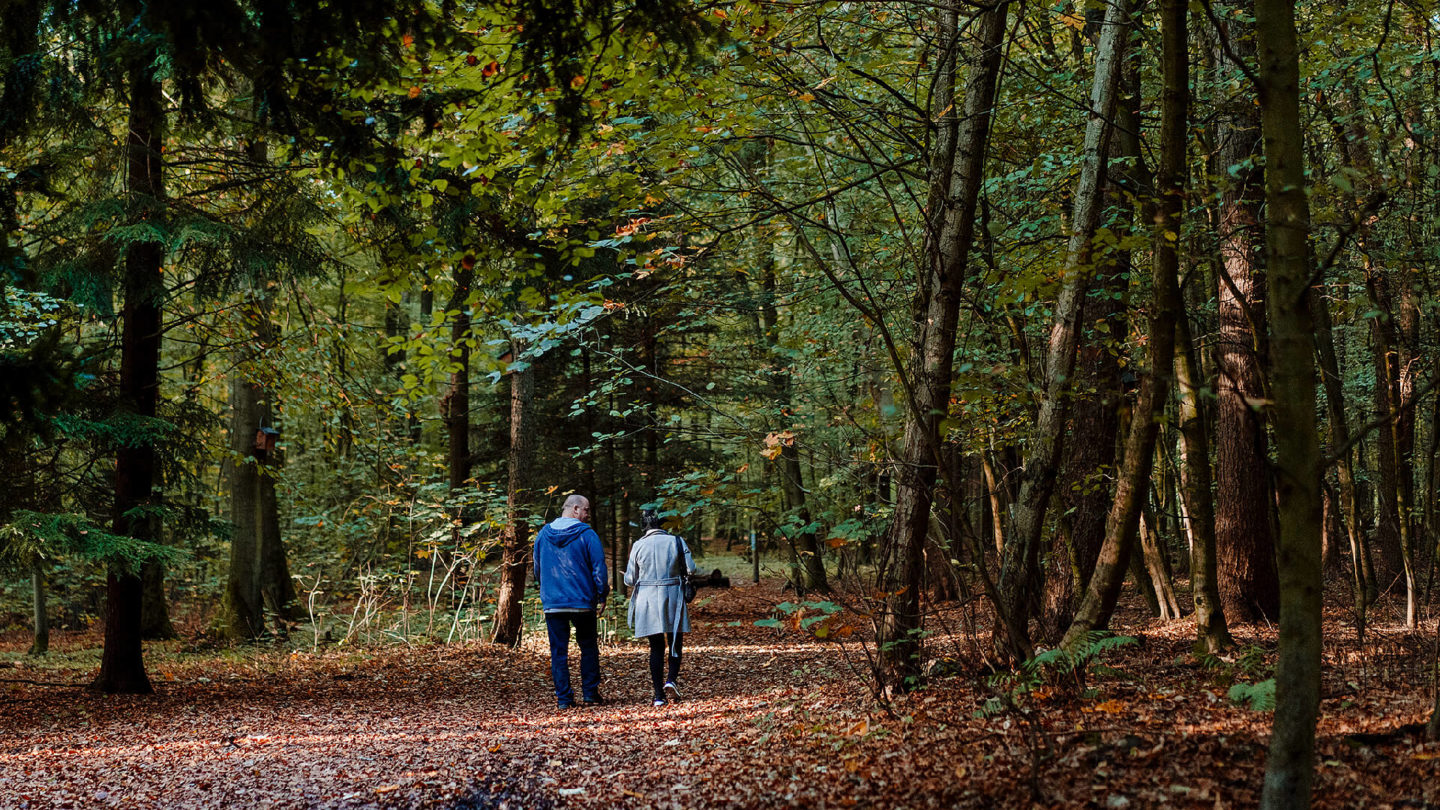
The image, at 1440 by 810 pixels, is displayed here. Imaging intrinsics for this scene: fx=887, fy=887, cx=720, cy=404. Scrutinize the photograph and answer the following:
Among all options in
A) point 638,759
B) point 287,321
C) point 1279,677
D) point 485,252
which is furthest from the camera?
point 287,321

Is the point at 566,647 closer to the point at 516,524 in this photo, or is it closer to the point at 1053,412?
the point at 516,524

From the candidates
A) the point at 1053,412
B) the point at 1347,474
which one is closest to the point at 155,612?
the point at 1053,412

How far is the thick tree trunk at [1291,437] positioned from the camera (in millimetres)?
2611

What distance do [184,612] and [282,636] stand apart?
970 centimetres

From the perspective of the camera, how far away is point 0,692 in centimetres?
877

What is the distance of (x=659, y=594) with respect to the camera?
8008 mm

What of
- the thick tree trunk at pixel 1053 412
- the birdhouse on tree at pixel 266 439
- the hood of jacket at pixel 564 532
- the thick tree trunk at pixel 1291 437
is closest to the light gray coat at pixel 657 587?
the hood of jacket at pixel 564 532

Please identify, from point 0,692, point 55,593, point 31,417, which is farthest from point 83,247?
point 55,593

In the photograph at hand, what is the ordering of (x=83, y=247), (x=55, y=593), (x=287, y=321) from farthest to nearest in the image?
1. (x=55, y=593)
2. (x=287, y=321)
3. (x=83, y=247)

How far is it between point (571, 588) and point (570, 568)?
18 centimetres

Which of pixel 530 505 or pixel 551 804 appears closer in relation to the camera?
pixel 551 804

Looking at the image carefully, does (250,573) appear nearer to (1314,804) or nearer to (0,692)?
(0,692)

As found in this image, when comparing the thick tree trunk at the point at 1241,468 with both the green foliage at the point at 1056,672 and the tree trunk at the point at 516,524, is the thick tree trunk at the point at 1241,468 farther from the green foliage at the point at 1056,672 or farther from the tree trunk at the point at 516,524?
the tree trunk at the point at 516,524

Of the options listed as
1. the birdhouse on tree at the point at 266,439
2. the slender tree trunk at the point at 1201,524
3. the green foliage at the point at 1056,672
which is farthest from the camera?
the birdhouse on tree at the point at 266,439
